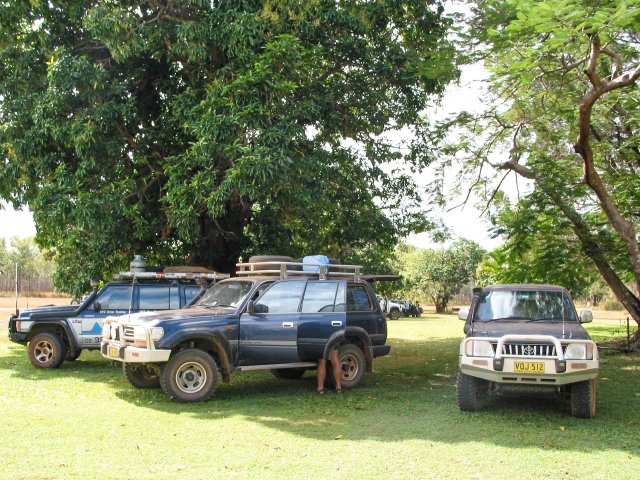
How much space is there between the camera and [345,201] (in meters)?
16.6

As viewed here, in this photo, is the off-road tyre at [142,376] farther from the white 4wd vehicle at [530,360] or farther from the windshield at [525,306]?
the windshield at [525,306]

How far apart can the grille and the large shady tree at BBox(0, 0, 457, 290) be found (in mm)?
5439

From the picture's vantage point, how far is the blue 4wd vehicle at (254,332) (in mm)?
9766

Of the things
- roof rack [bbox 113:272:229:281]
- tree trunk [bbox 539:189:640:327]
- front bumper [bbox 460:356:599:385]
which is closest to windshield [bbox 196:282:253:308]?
roof rack [bbox 113:272:229:281]

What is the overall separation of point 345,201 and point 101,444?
10.3m

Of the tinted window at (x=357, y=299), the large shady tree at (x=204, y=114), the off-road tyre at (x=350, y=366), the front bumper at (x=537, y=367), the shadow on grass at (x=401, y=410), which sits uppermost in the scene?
the large shady tree at (x=204, y=114)

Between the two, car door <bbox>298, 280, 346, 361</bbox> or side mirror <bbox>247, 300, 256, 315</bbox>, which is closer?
side mirror <bbox>247, 300, 256, 315</bbox>

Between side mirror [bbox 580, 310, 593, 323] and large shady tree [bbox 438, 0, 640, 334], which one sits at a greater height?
large shady tree [bbox 438, 0, 640, 334]

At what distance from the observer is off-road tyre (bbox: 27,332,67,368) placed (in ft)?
45.7

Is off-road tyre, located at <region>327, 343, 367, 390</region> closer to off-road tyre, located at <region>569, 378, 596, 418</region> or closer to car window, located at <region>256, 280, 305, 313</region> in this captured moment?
car window, located at <region>256, 280, 305, 313</region>

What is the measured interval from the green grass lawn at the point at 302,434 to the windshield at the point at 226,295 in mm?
1448

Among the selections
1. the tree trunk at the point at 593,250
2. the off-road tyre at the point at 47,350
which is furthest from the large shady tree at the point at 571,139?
the off-road tyre at the point at 47,350

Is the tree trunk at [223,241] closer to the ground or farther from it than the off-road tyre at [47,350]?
farther from it

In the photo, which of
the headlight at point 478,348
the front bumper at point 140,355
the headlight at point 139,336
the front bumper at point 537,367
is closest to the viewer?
the front bumper at point 537,367
